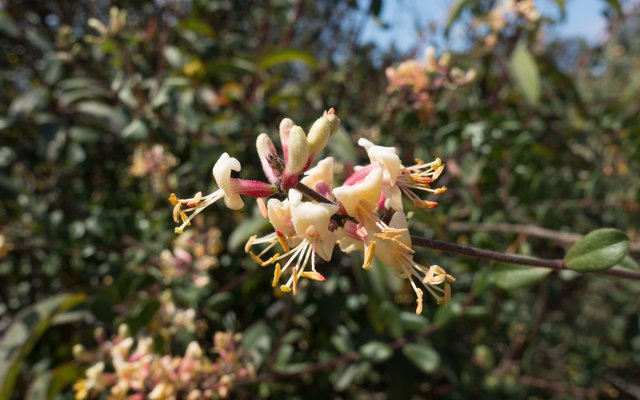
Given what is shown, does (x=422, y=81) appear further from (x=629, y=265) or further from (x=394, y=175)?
(x=394, y=175)

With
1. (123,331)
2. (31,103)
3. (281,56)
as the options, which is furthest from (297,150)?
(31,103)

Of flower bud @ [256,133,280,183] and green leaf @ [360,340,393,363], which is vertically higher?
flower bud @ [256,133,280,183]

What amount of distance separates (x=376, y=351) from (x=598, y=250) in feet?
2.84

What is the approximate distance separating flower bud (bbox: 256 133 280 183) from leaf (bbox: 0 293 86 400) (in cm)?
99

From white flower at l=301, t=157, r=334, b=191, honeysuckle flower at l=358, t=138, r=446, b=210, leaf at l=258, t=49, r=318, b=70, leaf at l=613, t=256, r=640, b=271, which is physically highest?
leaf at l=258, t=49, r=318, b=70

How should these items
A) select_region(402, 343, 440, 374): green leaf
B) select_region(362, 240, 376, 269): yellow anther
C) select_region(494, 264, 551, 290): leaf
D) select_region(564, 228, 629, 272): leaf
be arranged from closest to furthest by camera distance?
select_region(362, 240, 376, 269): yellow anther → select_region(564, 228, 629, 272): leaf → select_region(494, 264, 551, 290): leaf → select_region(402, 343, 440, 374): green leaf

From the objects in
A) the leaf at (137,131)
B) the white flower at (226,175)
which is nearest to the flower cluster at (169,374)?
the leaf at (137,131)

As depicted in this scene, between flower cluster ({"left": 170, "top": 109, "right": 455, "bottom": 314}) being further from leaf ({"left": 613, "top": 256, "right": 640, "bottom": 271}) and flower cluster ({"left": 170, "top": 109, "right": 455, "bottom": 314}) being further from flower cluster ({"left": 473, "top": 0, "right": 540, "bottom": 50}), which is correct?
flower cluster ({"left": 473, "top": 0, "right": 540, "bottom": 50})

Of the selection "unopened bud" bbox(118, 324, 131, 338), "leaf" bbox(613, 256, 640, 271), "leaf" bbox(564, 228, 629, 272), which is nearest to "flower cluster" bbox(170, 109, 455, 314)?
"leaf" bbox(564, 228, 629, 272)

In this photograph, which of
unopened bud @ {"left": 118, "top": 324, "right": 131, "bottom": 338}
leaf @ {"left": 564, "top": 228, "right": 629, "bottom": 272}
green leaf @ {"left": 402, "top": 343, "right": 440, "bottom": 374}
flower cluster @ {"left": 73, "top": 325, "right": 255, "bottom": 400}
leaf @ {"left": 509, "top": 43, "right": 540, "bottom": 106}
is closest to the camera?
leaf @ {"left": 564, "top": 228, "right": 629, "bottom": 272}

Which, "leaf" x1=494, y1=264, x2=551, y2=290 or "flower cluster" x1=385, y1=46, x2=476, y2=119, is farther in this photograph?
"flower cluster" x1=385, y1=46, x2=476, y2=119

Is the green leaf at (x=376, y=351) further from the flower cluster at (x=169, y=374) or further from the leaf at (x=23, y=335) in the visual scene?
the leaf at (x=23, y=335)

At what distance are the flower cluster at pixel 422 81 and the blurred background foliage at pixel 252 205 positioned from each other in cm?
1

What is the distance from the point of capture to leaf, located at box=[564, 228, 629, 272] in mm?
703
